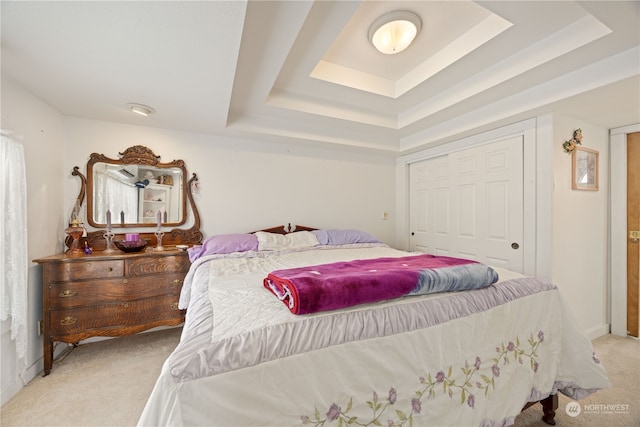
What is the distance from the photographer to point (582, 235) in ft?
7.91

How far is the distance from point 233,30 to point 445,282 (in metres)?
1.64

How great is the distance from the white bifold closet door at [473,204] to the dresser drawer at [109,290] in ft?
9.92

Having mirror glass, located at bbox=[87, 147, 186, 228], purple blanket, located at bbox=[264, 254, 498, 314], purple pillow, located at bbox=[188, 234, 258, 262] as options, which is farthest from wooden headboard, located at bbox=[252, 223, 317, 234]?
purple blanket, located at bbox=[264, 254, 498, 314]

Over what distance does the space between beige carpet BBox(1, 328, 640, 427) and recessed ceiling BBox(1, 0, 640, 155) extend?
2104mm

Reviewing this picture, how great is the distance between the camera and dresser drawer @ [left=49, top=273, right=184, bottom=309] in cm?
191

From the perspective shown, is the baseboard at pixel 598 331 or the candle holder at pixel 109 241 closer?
the candle holder at pixel 109 241

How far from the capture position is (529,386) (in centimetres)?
132

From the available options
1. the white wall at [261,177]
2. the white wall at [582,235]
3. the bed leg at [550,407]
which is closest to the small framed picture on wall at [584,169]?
the white wall at [582,235]

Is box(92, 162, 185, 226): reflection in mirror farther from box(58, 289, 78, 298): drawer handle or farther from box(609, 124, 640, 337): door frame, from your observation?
box(609, 124, 640, 337): door frame

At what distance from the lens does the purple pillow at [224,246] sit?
2260 millimetres

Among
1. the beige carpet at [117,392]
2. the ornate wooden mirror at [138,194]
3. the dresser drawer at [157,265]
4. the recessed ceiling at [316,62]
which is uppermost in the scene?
the recessed ceiling at [316,62]

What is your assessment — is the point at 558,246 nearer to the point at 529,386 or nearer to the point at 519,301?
the point at 519,301

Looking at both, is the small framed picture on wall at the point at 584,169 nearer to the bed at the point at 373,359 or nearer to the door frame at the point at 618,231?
the door frame at the point at 618,231

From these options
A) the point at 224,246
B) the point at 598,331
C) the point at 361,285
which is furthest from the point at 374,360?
the point at 598,331
